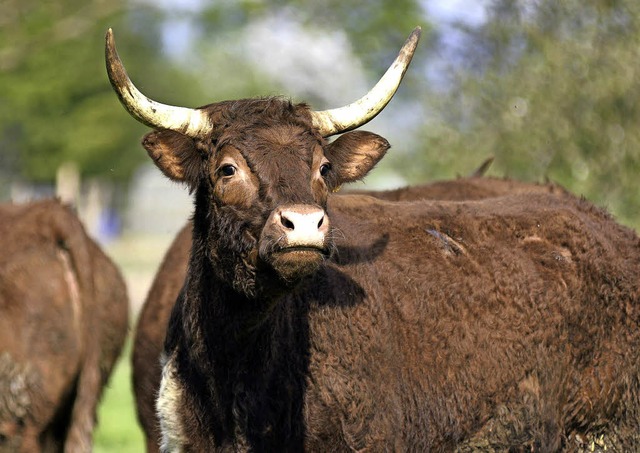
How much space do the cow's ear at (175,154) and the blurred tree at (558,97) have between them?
851 cm

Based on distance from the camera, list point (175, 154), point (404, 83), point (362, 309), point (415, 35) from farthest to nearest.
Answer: point (404, 83), point (415, 35), point (362, 309), point (175, 154)

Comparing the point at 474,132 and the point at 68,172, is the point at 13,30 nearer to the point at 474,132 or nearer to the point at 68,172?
the point at 474,132

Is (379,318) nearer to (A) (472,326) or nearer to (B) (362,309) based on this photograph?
(B) (362,309)

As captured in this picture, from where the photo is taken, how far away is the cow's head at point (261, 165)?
4668mm

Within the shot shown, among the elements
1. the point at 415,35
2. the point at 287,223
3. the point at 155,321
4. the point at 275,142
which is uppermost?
the point at 415,35

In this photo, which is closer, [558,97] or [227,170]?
[227,170]

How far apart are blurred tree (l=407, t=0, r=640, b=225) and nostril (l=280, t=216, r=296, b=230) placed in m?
8.96

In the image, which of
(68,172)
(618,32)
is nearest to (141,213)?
(68,172)

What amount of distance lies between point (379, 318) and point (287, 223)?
1.11 metres

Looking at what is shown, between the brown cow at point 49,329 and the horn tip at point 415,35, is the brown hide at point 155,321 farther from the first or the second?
the horn tip at point 415,35

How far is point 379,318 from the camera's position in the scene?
5512 millimetres

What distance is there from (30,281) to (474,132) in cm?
1048

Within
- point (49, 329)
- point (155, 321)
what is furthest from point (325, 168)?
point (49, 329)

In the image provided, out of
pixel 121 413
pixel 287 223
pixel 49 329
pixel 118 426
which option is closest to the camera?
pixel 287 223
